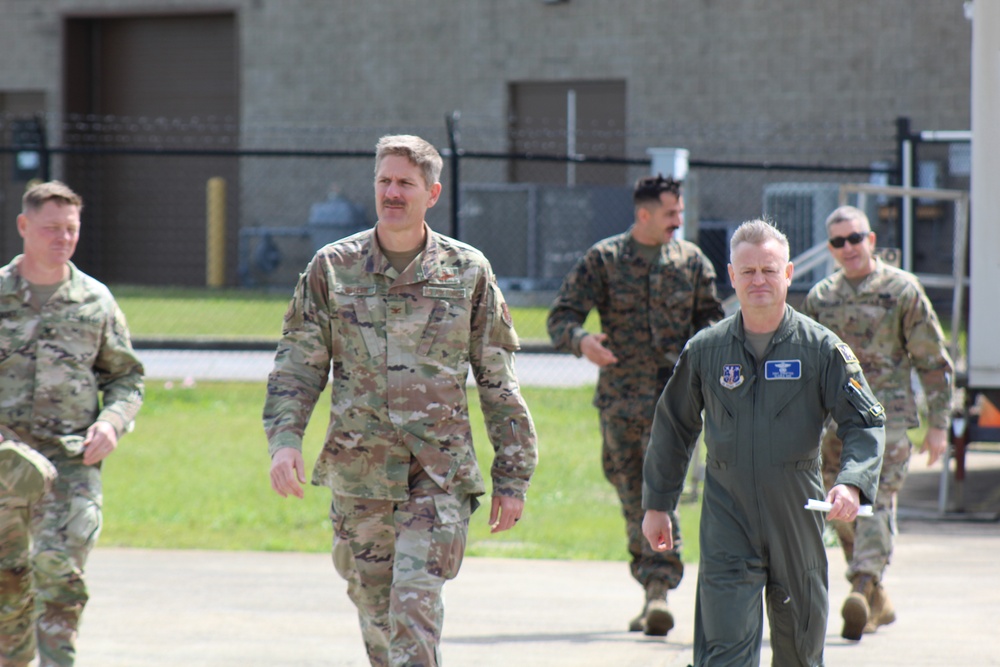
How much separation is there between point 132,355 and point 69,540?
32.5 inches

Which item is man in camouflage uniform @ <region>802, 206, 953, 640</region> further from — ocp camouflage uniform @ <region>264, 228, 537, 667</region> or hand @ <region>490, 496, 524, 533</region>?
ocp camouflage uniform @ <region>264, 228, 537, 667</region>

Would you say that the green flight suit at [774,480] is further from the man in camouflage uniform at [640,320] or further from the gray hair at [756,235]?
the man in camouflage uniform at [640,320]

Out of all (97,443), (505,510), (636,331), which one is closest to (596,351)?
(636,331)

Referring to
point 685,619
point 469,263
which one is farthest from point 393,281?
point 685,619

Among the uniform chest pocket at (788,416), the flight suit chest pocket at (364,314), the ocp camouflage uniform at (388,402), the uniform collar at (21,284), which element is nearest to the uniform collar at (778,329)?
the uniform chest pocket at (788,416)

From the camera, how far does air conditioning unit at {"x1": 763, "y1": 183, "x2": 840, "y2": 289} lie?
64.4 ft

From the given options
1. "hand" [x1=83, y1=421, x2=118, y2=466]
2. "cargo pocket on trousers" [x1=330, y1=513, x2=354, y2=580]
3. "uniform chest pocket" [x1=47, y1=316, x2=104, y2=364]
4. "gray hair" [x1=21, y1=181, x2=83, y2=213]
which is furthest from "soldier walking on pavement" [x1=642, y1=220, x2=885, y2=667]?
"gray hair" [x1=21, y1=181, x2=83, y2=213]

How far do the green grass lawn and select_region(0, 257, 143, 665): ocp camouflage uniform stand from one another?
12.1ft

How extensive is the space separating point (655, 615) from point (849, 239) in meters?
2.05

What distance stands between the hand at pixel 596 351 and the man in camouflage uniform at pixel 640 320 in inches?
4.2

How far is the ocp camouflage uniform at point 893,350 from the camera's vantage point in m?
7.09

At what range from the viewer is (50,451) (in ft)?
18.7

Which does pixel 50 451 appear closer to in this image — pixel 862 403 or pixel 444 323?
pixel 444 323

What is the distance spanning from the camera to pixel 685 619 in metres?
7.38
